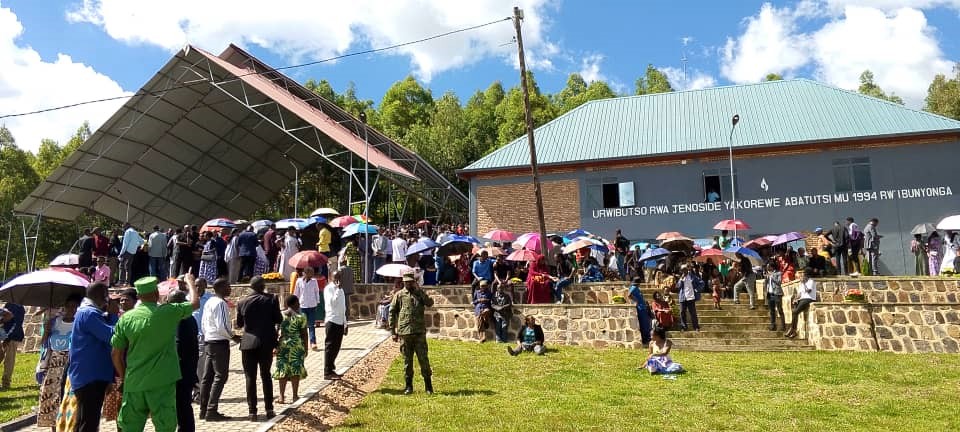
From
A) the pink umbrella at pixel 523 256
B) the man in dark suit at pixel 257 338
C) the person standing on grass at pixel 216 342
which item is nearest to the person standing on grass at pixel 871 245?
the pink umbrella at pixel 523 256

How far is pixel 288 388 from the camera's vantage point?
33.7 ft

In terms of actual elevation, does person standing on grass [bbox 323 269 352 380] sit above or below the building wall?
below

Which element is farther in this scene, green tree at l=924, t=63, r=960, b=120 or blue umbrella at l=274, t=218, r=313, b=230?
green tree at l=924, t=63, r=960, b=120

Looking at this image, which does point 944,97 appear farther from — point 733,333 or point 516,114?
point 733,333

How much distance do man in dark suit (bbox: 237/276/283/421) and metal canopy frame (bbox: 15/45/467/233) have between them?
44.2ft

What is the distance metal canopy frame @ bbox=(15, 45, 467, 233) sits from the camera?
79.6ft

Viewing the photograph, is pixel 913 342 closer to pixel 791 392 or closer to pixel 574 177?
pixel 791 392

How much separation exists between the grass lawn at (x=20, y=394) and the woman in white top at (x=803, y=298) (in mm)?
13694

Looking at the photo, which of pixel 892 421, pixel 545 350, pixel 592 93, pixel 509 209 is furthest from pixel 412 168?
pixel 592 93

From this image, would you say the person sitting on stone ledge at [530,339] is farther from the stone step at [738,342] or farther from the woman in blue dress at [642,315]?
the stone step at [738,342]

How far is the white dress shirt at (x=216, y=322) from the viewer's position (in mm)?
8414

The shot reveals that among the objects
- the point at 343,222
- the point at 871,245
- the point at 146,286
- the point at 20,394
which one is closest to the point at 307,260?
the point at 20,394

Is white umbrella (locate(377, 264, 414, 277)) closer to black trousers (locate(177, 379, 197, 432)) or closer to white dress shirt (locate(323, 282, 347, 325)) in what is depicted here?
white dress shirt (locate(323, 282, 347, 325))

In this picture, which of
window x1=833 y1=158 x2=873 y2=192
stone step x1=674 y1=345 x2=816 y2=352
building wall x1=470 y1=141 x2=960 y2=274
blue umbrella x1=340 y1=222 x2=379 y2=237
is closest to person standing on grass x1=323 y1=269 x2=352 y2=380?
stone step x1=674 y1=345 x2=816 y2=352
